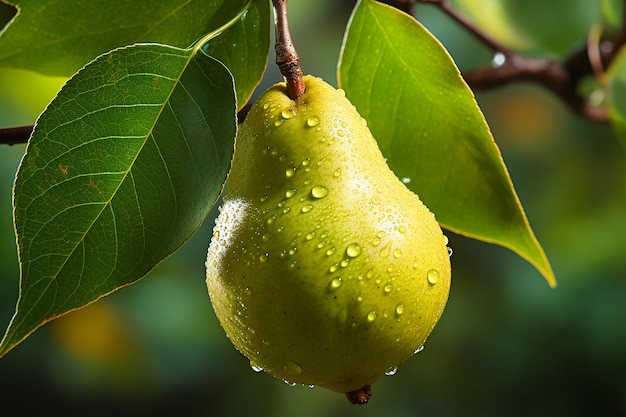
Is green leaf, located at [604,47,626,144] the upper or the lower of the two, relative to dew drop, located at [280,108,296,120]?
Answer: lower

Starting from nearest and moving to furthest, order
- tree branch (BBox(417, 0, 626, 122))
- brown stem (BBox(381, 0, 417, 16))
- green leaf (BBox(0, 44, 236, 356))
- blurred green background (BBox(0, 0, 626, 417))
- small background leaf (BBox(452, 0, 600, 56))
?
green leaf (BBox(0, 44, 236, 356)), brown stem (BBox(381, 0, 417, 16)), tree branch (BBox(417, 0, 626, 122)), small background leaf (BBox(452, 0, 600, 56)), blurred green background (BBox(0, 0, 626, 417))

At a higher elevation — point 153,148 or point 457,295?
point 153,148

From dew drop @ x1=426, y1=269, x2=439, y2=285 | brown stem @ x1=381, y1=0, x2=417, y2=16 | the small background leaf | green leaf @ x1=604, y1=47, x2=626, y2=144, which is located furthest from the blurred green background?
dew drop @ x1=426, y1=269, x2=439, y2=285

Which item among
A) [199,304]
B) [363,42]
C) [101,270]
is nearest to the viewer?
[101,270]

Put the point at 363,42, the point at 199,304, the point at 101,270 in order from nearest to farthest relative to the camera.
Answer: the point at 101,270 → the point at 363,42 → the point at 199,304

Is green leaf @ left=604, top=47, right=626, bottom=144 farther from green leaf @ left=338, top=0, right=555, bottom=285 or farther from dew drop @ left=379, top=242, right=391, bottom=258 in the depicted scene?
dew drop @ left=379, top=242, right=391, bottom=258

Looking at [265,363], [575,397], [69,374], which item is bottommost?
[575,397]

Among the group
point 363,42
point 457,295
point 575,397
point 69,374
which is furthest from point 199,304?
point 363,42

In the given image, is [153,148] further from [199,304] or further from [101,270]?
[199,304]
